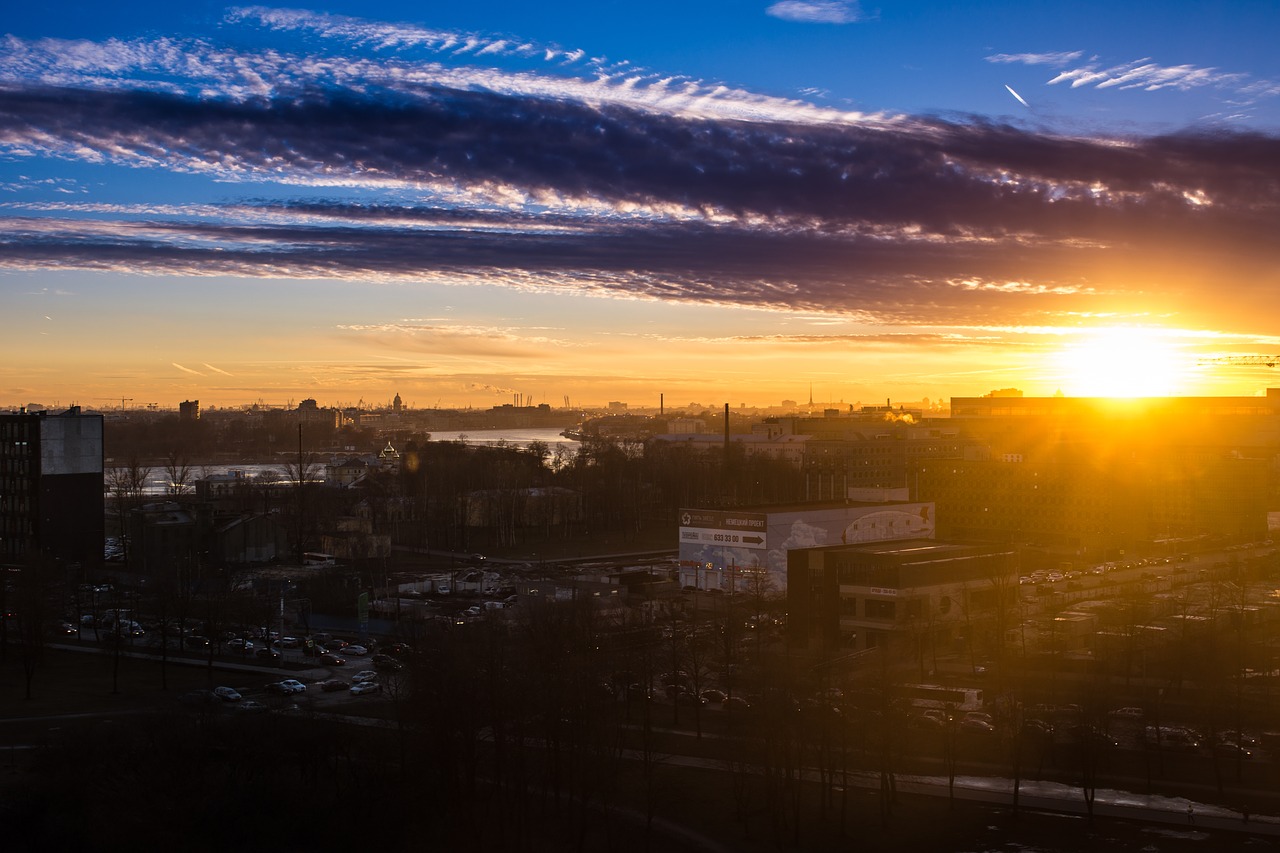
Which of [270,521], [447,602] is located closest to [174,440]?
[270,521]

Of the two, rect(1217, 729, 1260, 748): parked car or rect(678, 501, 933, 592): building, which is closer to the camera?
rect(1217, 729, 1260, 748): parked car

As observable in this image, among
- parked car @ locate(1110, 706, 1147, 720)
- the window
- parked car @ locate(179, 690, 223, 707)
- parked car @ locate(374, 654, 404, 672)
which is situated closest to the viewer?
parked car @ locate(179, 690, 223, 707)

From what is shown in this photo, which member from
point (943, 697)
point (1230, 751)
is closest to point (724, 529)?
point (943, 697)

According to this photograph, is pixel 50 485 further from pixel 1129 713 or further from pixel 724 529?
pixel 1129 713

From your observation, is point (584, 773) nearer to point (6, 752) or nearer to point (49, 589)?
point (6, 752)

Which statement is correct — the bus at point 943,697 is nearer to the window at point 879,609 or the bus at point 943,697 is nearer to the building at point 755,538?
the window at point 879,609

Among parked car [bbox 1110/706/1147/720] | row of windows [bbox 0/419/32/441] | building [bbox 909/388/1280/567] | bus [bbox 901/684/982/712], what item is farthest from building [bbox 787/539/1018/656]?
row of windows [bbox 0/419/32/441]

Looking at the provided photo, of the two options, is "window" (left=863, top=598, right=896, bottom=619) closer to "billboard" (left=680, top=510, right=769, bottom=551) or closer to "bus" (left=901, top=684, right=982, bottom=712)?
"bus" (left=901, top=684, right=982, bottom=712)

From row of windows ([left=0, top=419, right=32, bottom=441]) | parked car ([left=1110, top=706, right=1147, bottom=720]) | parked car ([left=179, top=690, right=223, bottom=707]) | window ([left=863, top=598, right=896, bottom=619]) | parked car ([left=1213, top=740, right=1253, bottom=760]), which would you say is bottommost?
parked car ([left=1213, top=740, right=1253, bottom=760])

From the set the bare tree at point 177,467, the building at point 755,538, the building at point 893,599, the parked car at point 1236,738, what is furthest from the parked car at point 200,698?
the bare tree at point 177,467
